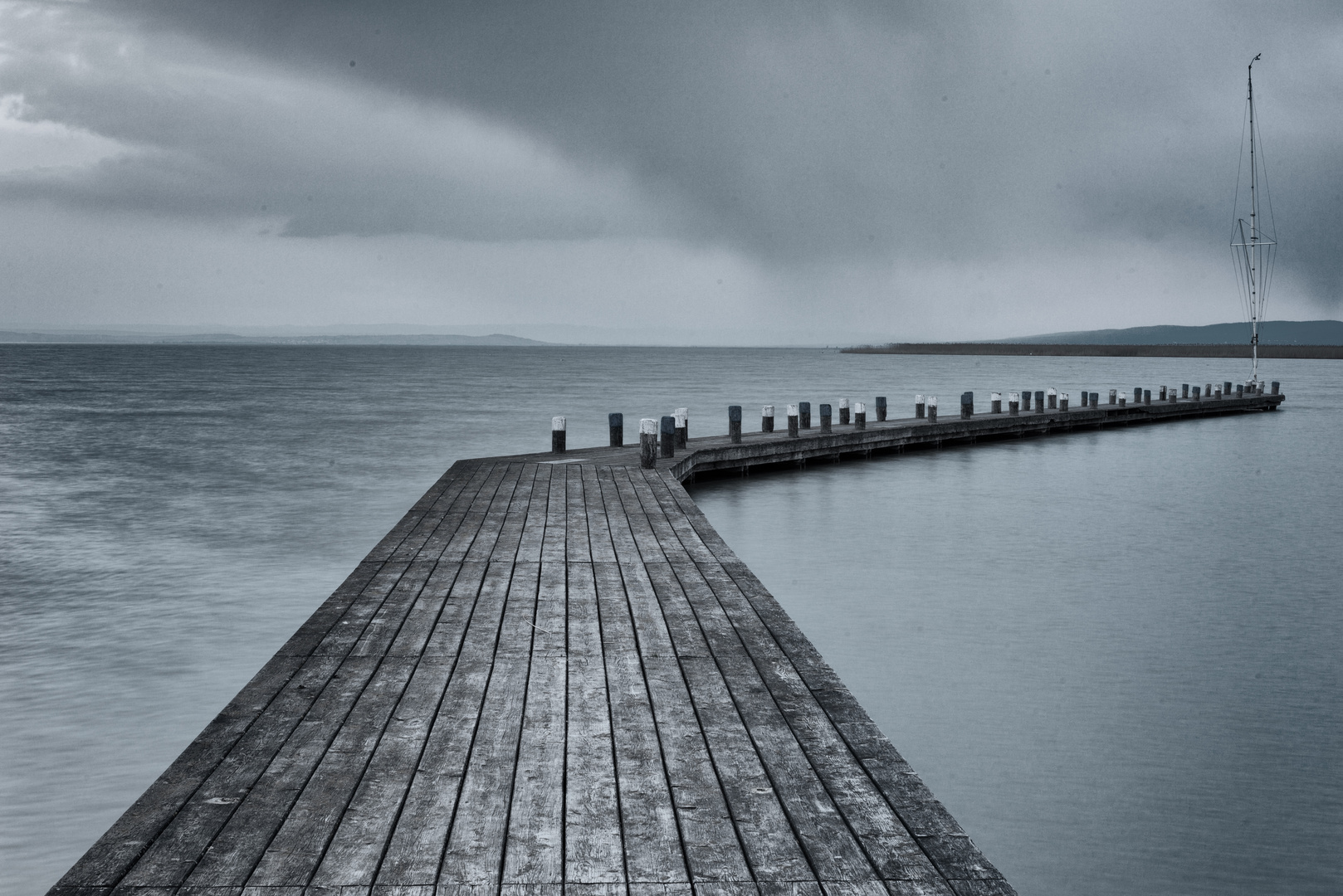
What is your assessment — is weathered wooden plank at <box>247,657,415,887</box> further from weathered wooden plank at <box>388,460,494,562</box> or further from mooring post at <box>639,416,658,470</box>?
mooring post at <box>639,416,658,470</box>

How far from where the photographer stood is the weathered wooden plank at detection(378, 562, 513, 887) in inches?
120

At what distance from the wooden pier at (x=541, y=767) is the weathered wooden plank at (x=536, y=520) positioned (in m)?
0.93

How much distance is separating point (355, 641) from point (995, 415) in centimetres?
2432

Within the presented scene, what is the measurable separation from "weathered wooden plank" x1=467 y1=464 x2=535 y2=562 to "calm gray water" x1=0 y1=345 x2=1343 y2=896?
2.11 meters

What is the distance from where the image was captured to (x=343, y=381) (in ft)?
241

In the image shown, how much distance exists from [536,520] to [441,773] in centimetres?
594

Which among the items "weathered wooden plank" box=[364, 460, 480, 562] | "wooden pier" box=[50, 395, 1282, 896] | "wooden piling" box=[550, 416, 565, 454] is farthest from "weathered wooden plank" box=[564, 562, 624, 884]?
"wooden piling" box=[550, 416, 565, 454]

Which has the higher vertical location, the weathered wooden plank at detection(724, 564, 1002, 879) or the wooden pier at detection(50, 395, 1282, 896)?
the wooden pier at detection(50, 395, 1282, 896)

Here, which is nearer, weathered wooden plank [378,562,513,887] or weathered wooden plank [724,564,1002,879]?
weathered wooden plank [378,562,513,887]

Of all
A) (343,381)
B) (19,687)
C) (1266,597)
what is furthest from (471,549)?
(343,381)

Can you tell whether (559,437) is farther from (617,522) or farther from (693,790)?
(693,790)

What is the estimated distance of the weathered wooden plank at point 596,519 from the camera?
806cm

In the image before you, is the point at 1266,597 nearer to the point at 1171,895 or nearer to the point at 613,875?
the point at 1171,895

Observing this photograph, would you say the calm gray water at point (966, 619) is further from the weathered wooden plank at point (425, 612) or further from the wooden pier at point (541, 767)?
the weathered wooden plank at point (425, 612)
